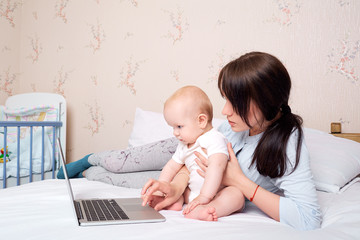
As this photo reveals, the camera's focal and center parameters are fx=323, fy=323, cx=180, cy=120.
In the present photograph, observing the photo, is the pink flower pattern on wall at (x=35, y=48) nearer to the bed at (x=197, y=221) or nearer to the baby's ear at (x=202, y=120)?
the bed at (x=197, y=221)

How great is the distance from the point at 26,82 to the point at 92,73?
36.7 inches

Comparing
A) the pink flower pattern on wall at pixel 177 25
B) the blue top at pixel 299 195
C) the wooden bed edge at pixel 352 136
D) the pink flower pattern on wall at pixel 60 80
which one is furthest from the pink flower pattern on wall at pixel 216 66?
the pink flower pattern on wall at pixel 60 80

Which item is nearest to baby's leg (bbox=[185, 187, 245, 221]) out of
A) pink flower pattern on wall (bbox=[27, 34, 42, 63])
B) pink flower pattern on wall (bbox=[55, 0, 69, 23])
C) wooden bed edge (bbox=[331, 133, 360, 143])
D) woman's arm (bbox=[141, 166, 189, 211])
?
woman's arm (bbox=[141, 166, 189, 211])

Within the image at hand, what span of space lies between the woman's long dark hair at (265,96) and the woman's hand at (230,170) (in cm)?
6

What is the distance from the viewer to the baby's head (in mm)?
962

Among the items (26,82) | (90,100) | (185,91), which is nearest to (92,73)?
(90,100)

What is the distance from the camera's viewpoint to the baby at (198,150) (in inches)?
33.8

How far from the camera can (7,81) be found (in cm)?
301

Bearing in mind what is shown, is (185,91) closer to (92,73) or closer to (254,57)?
(254,57)

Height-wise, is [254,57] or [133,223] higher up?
[254,57]

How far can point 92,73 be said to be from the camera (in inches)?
101

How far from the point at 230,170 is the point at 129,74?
1.57 metres

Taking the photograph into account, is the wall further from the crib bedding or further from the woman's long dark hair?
the woman's long dark hair

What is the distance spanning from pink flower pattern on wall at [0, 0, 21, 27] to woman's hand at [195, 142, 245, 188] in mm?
2806
